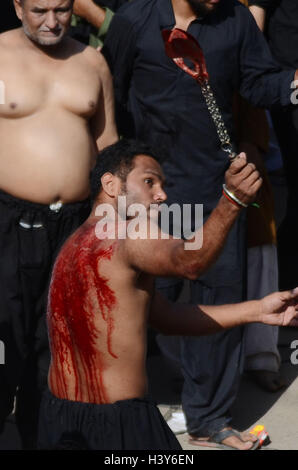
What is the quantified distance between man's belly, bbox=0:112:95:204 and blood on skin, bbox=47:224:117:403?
883 millimetres

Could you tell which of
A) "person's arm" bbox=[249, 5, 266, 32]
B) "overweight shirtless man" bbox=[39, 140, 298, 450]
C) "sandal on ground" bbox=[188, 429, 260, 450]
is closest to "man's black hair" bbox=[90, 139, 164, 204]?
"overweight shirtless man" bbox=[39, 140, 298, 450]

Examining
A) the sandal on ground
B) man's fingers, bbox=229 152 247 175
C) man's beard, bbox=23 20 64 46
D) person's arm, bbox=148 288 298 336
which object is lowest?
the sandal on ground

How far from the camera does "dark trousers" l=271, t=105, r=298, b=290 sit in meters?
6.16

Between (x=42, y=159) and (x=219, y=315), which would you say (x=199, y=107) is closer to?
(x=42, y=159)

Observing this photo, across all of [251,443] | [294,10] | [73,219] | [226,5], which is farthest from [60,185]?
[294,10]

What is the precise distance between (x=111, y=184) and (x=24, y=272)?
3.43ft

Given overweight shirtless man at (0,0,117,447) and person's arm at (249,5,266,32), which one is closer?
overweight shirtless man at (0,0,117,447)

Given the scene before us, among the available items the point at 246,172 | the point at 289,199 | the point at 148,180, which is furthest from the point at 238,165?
the point at 289,199

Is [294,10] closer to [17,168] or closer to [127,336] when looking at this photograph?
[17,168]

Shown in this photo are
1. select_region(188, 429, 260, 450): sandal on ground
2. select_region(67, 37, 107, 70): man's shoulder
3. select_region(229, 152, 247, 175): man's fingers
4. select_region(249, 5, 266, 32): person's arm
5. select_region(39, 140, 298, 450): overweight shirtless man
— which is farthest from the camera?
select_region(249, 5, 266, 32): person's arm

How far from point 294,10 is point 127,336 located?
9.50 feet

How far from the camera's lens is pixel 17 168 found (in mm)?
4523

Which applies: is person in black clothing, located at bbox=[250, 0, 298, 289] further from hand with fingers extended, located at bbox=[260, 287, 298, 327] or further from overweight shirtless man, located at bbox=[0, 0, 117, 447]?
hand with fingers extended, located at bbox=[260, 287, 298, 327]
